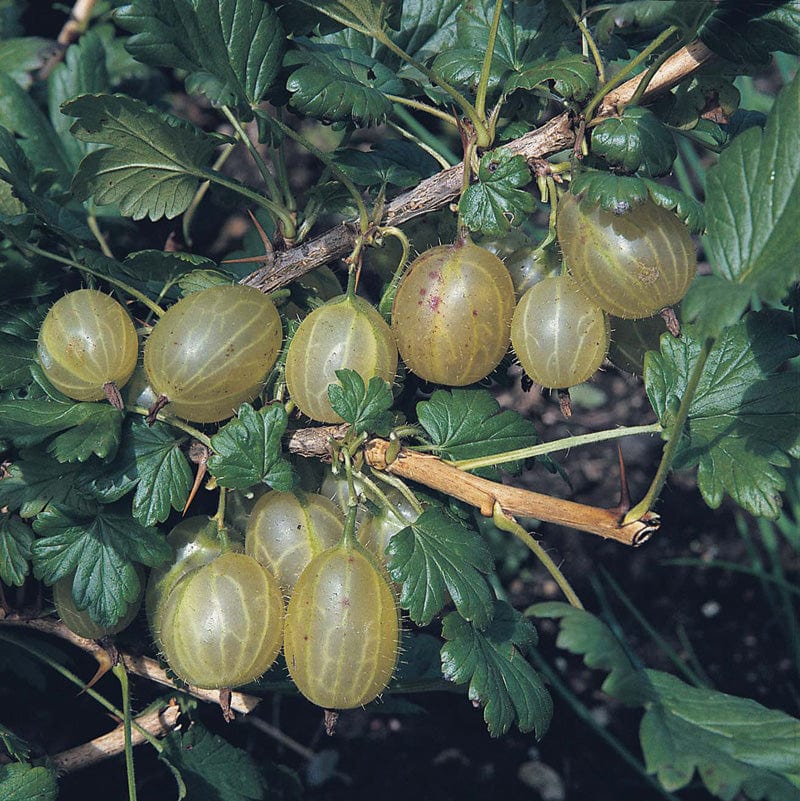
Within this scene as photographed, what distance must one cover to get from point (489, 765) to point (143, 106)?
61.0 inches

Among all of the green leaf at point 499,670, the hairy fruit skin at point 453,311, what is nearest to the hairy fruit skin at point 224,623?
the green leaf at point 499,670

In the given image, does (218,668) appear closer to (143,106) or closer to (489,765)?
(143,106)

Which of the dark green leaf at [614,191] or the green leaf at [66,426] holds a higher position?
the dark green leaf at [614,191]

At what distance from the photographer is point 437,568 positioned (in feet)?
3.19

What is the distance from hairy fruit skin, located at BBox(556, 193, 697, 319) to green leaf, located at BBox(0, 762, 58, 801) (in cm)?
96

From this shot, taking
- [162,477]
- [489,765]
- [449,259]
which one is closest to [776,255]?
[449,259]

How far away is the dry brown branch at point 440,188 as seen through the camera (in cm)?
101

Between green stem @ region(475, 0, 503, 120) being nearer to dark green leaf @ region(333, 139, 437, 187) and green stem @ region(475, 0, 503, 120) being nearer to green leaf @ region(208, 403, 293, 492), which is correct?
dark green leaf @ region(333, 139, 437, 187)

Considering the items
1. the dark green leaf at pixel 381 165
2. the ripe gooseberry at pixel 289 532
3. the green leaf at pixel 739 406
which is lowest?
the ripe gooseberry at pixel 289 532

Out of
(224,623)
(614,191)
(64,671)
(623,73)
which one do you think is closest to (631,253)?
(614,191)

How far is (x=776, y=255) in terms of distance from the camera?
80 centimetres

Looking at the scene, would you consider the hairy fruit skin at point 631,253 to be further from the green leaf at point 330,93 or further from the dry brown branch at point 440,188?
the green leaf at point 330,93

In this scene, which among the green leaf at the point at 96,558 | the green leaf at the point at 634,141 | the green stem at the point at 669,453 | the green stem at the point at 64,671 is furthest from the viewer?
the green stem at the point at 64,671

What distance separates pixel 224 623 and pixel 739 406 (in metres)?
0.69
